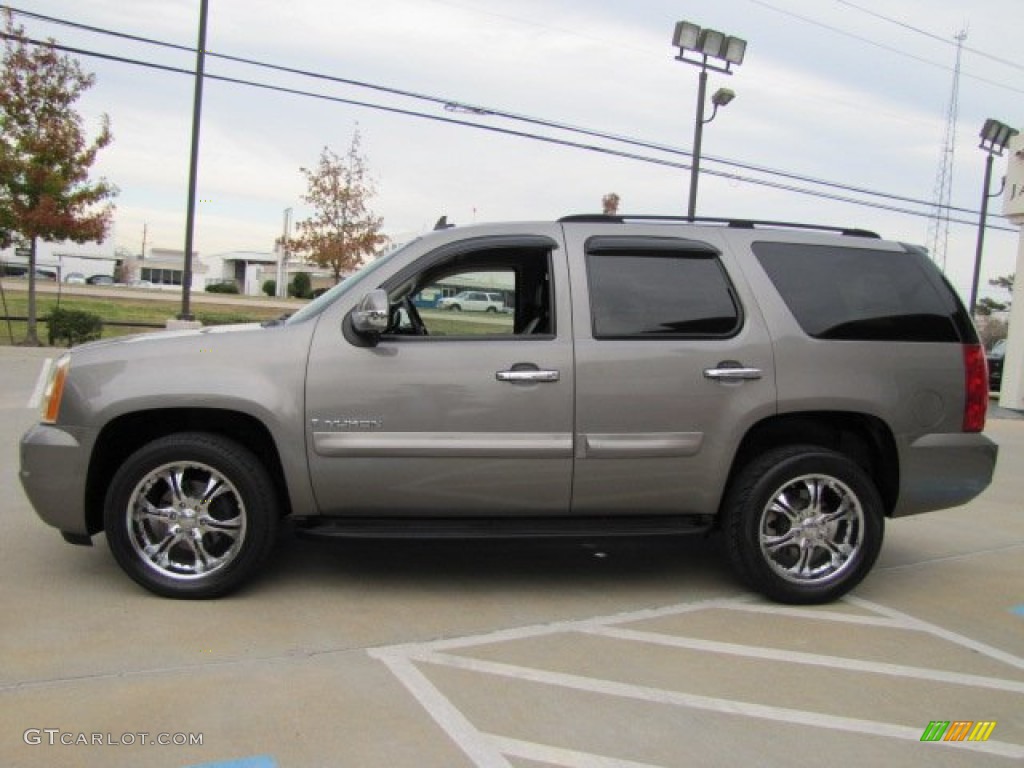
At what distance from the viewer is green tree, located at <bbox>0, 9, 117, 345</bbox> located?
17594mm

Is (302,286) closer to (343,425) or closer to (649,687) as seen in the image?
(343,425)

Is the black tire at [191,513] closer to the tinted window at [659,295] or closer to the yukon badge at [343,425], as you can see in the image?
the yukon badge at [343,425]

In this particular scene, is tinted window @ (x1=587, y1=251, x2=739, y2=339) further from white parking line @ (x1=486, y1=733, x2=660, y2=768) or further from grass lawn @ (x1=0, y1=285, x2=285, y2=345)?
grass lawn @ (x1=0, y1=285, x2=285, y2=345)

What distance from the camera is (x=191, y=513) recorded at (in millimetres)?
4375

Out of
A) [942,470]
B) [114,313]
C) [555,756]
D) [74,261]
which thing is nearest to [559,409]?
[555,756]

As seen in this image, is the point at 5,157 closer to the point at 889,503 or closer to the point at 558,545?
the point at 558,545

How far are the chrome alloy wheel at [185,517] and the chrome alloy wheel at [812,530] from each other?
2.71 meters

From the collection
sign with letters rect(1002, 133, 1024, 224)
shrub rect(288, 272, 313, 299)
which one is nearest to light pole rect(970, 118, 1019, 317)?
sign with letters rect(1002, 133, 1024, 224)

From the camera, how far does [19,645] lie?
12.4 feet

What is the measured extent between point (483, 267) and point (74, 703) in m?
2.83

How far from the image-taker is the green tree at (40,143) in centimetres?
1759

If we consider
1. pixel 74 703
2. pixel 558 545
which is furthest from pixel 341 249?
pixel 74 703

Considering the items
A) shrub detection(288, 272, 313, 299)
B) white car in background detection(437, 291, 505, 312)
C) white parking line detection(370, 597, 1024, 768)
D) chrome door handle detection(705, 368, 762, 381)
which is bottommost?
white parking line detection(370, 597, 1024, 768)

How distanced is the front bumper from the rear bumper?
4.17 meters
